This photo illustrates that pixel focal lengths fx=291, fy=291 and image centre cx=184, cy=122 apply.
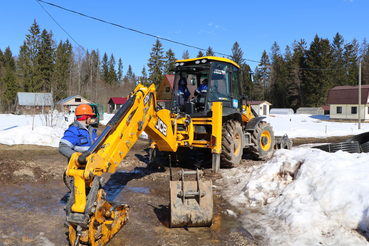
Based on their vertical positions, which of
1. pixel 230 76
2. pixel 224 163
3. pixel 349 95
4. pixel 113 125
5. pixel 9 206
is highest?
pixel 349 95

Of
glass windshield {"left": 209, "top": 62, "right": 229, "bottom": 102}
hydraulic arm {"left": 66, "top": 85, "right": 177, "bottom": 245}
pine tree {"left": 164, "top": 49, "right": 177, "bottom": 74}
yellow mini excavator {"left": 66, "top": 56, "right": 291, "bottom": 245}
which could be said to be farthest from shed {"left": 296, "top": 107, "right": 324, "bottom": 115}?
hydraulic arm {"left": 66, "top": 85, "right": 177, "bottom": 245}

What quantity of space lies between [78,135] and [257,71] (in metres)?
75.1

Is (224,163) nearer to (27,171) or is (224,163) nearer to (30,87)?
(27,171)

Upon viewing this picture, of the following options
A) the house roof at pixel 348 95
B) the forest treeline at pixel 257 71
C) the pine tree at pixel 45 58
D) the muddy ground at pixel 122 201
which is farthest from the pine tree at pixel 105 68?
the muddy ground at pixel 122 201

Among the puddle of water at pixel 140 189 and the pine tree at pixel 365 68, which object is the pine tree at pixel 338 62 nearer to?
the pine tree at pixel 365 68

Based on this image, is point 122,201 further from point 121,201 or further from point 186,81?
point 186,81

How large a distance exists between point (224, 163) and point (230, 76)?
2.41 metres

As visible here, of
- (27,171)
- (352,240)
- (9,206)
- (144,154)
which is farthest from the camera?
(144,154)

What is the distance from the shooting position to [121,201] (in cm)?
577

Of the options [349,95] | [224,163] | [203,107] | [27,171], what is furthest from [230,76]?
[349,95]

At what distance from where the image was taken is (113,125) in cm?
415

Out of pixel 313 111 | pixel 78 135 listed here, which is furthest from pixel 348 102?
pixel 78 135

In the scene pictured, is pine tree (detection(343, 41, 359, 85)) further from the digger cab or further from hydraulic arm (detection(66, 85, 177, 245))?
hydraulic arm (detection(66, 85, 177, 245))

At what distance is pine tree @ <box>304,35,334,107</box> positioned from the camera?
5678 centimetres
